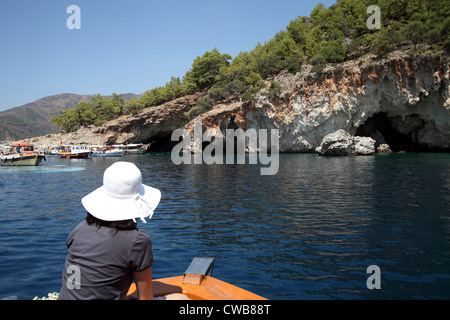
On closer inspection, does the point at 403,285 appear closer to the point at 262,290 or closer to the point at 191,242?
the point at 262,290

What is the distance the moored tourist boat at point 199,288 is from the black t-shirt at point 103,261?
1154 mm

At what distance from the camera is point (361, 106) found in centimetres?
4150

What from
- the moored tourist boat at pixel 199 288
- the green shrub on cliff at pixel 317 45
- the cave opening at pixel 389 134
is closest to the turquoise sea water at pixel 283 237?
the moored tourist boat at pixel 199 288

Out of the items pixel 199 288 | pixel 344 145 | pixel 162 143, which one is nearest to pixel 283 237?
pixel 199 288

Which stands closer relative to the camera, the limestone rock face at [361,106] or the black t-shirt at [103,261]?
the black t-shirt at [103,261]

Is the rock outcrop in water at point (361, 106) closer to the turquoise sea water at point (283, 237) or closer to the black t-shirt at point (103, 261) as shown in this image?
the turquoise sea water at point (283, 237)

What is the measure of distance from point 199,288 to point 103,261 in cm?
201

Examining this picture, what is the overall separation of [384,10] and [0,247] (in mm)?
53823

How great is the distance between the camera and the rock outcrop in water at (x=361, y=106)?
37.3 m

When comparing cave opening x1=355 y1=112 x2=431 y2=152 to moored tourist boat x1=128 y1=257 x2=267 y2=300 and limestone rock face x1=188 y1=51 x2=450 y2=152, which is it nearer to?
limestone rock face x1=188 y1=51 x2=450 y2=152

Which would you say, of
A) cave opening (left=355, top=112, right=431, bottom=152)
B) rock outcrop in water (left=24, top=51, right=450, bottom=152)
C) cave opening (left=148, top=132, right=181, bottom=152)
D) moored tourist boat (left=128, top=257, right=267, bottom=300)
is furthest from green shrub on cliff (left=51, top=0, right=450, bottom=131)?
moored tourist boat (left=128, top=257, right=267, bottom=300)

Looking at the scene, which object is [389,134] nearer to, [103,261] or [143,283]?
[143,283]
